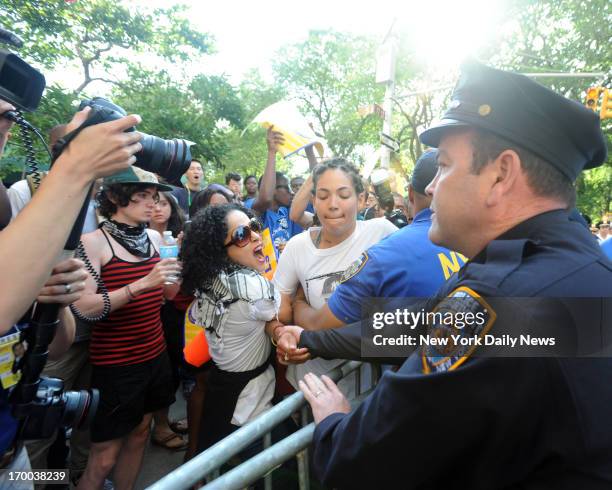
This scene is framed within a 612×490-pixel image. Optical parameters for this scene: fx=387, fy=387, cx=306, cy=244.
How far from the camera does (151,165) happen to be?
1.46m

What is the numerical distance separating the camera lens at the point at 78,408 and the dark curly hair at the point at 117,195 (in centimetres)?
140

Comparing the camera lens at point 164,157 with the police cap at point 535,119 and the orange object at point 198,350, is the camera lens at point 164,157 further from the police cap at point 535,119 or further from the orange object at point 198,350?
the orange object at point 198,350

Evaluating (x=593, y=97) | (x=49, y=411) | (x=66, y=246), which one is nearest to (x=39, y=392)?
(x=49, y=411)

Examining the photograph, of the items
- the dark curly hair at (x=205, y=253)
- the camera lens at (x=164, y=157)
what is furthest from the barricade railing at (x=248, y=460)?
the dark curly hair at (x=205, y=253)

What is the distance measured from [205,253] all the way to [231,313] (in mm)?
462

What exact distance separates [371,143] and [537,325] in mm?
28353

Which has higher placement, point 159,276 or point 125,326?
point 159,276

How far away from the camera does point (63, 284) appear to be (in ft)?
4.58

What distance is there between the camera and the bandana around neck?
259 centimetres

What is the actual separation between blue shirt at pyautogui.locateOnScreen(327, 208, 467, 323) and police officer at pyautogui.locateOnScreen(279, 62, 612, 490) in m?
0.52

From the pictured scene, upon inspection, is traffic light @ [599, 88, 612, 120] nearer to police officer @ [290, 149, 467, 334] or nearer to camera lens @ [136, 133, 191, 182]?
police officer @ [290, 149, 467, 334]

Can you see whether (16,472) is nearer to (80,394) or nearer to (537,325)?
(80,394)

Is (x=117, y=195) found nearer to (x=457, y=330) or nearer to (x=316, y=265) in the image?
(x=316, y=265)

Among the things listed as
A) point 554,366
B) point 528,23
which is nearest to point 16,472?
point 554,366
